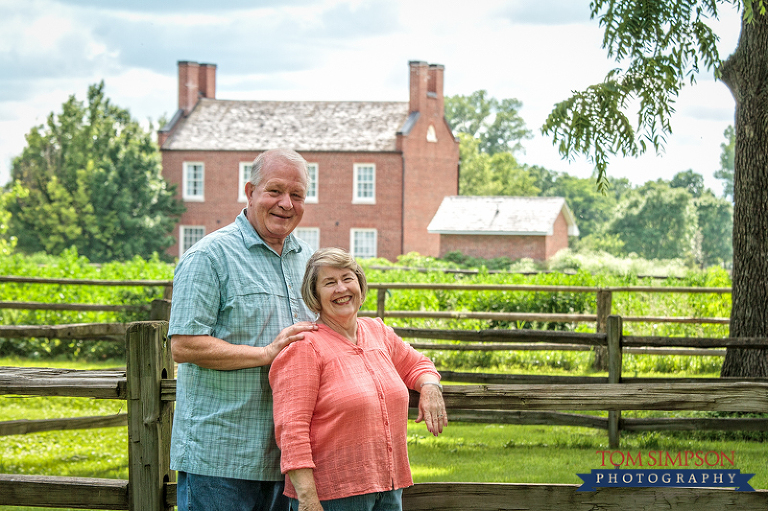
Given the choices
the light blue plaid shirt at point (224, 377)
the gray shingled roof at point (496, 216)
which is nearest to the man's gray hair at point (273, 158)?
the light blue plaid shirt at point (224, 377)

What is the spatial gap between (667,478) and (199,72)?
141 ft

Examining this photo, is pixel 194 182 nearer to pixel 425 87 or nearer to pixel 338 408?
pixel 425 87

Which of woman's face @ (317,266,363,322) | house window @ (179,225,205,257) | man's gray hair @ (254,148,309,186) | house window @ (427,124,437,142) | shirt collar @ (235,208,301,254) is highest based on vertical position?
house window @ (427,124,437,142)

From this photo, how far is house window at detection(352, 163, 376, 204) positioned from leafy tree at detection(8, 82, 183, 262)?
30.3 feet

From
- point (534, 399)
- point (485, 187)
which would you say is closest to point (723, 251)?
point (485, 187)

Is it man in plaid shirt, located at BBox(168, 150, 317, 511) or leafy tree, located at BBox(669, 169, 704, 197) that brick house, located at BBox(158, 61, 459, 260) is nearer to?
man in plaid shirt, located at BBox(168, 150, 317, 511)

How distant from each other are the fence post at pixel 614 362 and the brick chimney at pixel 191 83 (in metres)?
38.7

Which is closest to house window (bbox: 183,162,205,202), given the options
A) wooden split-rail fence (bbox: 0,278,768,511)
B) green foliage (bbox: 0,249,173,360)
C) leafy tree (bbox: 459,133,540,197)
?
green foliage (bbox: 0,249,173,360)

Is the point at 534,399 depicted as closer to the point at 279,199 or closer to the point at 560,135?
the point at 279,199

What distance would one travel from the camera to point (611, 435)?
7.13m

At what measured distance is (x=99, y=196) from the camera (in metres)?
41.7

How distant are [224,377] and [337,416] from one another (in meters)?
0.43

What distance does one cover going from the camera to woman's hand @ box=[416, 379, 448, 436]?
287 cm

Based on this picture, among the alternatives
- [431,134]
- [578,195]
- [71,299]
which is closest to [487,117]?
[578,195]
